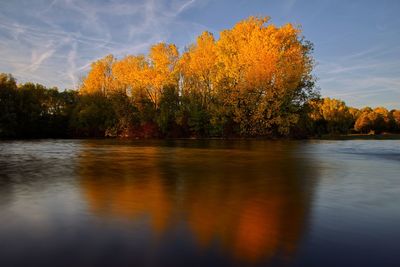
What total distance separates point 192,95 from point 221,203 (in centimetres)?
4577

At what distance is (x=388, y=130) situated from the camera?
106 meters

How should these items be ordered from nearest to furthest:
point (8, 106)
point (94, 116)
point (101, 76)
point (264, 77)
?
point (264, 77) < point (8, 106) < point (94, 116) < point (101, 76)

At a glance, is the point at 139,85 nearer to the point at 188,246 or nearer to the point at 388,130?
the point at 188,246

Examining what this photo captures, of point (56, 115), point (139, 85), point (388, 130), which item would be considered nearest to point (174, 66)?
point (139, 85)

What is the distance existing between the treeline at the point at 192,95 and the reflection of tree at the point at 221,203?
3235 centimetres

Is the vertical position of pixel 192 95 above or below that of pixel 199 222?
above

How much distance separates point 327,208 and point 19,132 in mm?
63787

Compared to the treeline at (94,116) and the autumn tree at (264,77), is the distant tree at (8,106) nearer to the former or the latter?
the treeline at (94,116)

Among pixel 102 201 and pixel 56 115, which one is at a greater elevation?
pixel 56 115

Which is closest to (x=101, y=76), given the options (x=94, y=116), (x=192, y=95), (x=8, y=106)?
(x=94, y=116)

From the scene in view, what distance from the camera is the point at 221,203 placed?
7.40m

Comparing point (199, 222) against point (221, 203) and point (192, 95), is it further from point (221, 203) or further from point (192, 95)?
point (192, 95)

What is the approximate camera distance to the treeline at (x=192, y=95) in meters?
43.8

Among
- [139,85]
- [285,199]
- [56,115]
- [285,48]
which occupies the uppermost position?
[285,48]
